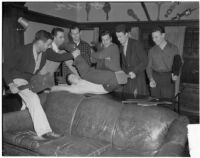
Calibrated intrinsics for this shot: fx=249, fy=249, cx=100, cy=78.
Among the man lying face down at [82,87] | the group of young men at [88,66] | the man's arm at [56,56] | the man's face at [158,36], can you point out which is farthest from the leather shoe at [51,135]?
the man's face at [158,36]

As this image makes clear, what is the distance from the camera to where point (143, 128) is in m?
2.58

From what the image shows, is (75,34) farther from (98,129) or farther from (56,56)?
(98,129)

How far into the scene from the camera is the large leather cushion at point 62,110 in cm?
308

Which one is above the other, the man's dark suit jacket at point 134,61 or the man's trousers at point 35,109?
the man's dark suit jacket at point 134,61

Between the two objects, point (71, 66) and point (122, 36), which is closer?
point (122, 36)

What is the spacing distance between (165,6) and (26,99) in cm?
496

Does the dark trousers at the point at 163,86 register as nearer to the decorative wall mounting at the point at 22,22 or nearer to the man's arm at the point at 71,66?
the man's arm at the point at 71,66

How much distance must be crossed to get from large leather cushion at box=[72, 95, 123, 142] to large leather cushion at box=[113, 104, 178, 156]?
0.29ft

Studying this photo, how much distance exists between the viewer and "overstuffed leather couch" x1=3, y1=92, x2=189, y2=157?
247 centimetres

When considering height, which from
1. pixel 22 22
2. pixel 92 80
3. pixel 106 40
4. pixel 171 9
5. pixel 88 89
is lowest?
pixel 88 89

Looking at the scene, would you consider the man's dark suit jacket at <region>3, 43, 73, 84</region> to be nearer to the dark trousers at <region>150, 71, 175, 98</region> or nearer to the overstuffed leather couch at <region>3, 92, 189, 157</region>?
the overstuffed leather couch at <region>3, 92, 189, 157</region>

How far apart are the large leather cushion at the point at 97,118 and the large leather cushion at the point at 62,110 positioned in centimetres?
9

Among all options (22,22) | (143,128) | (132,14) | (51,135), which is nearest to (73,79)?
(51,135)

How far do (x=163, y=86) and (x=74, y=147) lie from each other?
189cm
